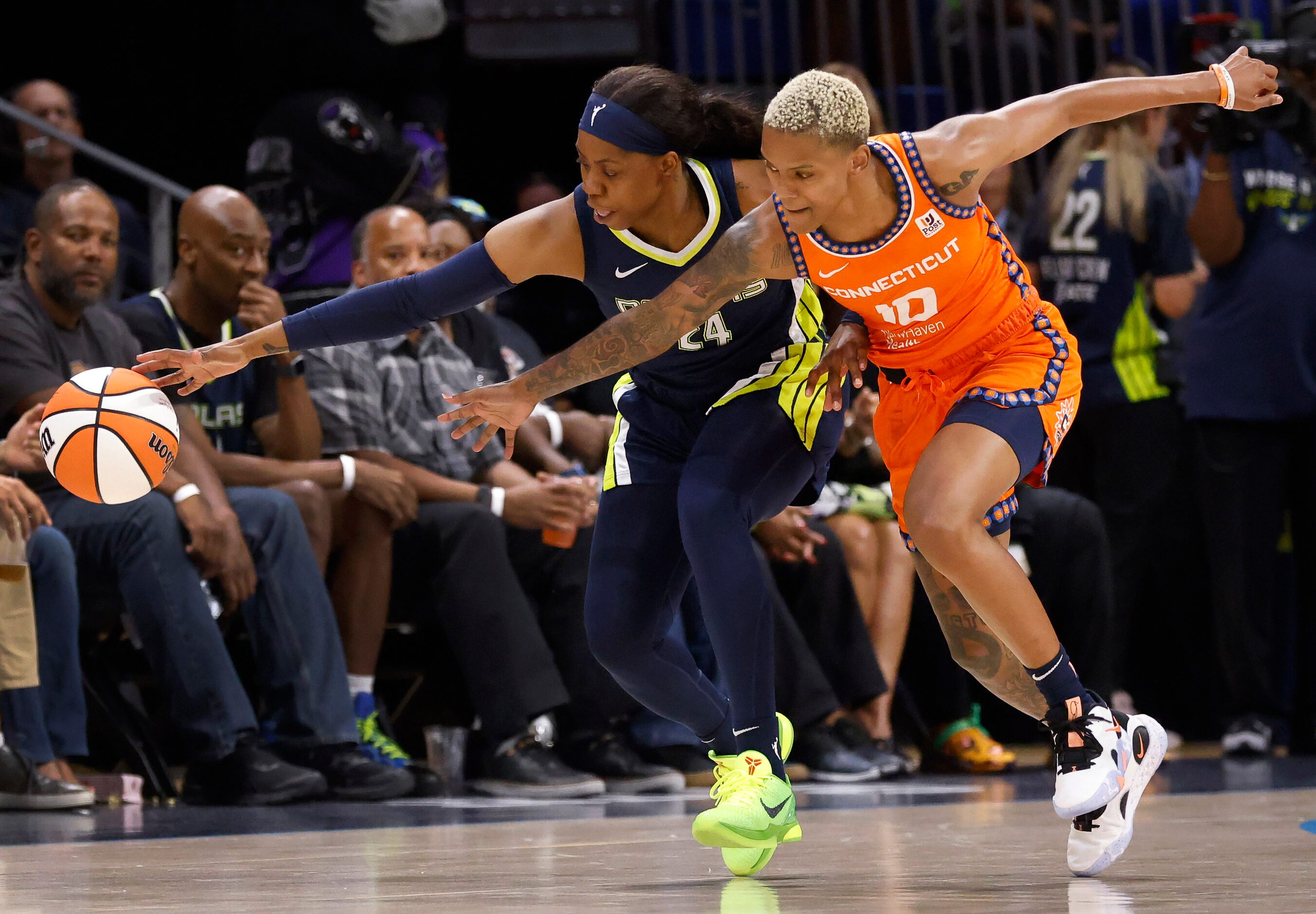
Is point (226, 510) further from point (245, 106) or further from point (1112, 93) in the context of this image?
point (245, 106)

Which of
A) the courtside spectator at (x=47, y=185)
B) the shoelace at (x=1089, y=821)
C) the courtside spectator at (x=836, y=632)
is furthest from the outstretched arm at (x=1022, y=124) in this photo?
the courtside spectator at (x=47, y=185)

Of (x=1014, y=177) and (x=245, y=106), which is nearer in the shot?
(x=1014, y=177)

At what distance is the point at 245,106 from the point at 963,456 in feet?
18.1

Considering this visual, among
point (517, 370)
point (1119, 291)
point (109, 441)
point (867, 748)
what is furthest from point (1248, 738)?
point (109, 441)

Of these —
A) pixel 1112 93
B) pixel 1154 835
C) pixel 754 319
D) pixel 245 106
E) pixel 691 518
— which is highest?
pixel 245 106

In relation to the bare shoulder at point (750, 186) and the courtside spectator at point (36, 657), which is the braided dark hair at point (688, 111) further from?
the courtside spectator at point (36, 657)

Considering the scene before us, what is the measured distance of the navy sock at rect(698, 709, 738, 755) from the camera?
12.1ft

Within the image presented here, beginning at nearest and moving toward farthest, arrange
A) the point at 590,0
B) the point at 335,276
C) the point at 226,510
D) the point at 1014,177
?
the point at 226,510 → the point at 335,276 → the point at 1014,177 → the point at 590,0

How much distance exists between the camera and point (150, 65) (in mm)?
7922

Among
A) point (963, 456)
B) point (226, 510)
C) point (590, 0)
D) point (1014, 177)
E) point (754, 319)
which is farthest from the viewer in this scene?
point (590, 0)

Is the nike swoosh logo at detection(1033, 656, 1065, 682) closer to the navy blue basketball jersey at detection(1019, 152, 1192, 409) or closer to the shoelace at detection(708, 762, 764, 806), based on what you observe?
the shoelace at detection(708, 762, 764, 806)

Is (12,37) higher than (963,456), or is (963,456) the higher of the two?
(12,37)

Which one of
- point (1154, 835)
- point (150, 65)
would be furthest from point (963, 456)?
point (150, 65)

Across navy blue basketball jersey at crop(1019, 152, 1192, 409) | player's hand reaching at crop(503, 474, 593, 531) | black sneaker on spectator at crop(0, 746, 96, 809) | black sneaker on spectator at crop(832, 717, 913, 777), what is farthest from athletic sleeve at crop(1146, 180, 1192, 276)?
black sneaker on spectator at crop(0, 746, 96, 809)
